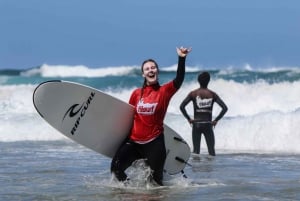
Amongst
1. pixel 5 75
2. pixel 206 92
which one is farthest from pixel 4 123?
pixel 5 75

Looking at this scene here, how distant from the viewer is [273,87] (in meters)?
28.1

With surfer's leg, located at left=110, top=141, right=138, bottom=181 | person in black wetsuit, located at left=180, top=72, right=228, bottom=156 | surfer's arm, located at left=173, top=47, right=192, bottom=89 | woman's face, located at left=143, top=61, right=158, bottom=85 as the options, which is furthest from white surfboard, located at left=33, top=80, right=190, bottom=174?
person in black wetsuit, located at left=180, top=72, right=228, bottom=156

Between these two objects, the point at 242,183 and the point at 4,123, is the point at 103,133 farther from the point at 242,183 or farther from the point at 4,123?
the point at 4,123

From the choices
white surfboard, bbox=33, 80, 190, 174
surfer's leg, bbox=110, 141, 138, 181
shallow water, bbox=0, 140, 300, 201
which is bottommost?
shallow water, bbox=0, 140, 300, 201

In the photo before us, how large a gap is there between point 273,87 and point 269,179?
19.3m

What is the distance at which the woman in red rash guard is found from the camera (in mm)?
7672

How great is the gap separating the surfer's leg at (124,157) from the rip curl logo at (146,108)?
399mm

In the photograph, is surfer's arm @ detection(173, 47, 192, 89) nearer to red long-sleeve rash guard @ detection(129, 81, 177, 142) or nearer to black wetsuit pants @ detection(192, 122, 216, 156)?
red long-sleeve rash guard @ detection(129, 81, 177, 142)

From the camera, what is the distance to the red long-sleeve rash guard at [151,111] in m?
7.67

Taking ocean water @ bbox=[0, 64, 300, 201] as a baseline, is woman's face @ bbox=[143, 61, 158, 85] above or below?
above

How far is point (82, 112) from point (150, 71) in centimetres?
118

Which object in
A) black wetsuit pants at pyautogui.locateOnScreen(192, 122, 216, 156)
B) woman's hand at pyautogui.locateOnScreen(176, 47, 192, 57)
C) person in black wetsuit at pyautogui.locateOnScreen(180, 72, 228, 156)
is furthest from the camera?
black wetsuit pants at pyautogui.locateOnScreen(192, 122, 216, 156)

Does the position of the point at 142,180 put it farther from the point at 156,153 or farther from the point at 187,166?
the point at 187,166

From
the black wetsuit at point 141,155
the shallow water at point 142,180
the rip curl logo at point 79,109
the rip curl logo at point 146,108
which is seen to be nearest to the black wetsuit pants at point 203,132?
the shallow water at point 142,180
